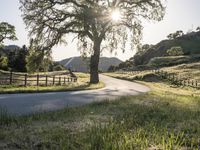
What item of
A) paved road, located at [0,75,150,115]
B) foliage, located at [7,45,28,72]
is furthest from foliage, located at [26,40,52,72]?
foliage, located at [7,45,28,72]

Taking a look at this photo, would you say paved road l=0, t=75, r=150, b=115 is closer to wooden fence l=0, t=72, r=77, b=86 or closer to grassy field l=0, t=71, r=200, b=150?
grassy field l=0, t=71, r=200, b=150

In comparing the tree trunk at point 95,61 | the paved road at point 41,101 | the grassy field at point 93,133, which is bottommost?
the paved road at point 41,101

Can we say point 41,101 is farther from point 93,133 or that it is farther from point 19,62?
point 19,62

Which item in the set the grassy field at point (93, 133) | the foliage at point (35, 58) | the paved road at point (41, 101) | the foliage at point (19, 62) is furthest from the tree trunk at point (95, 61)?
the foliage at point (19, 62)

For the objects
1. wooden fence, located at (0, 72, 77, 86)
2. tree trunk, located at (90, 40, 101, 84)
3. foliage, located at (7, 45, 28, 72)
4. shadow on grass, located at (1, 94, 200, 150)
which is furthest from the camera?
foliage, located at (7, 45, 28, 72)

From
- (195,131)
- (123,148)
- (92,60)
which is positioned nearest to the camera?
(123,148)

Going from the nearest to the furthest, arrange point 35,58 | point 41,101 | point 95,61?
point 41,101
point 35,58
point 95,61

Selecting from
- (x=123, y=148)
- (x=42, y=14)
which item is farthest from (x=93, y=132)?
(x=42, y=14)

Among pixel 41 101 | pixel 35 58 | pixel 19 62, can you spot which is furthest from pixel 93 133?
pixel 19 62

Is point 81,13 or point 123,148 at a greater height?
point 81,13

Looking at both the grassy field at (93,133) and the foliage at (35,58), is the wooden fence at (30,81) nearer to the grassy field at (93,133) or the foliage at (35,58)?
the foliage at (35,58)

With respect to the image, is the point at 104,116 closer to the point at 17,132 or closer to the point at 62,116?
the point at 62,116

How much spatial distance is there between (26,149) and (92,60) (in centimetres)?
4006

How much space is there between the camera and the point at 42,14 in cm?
4184
